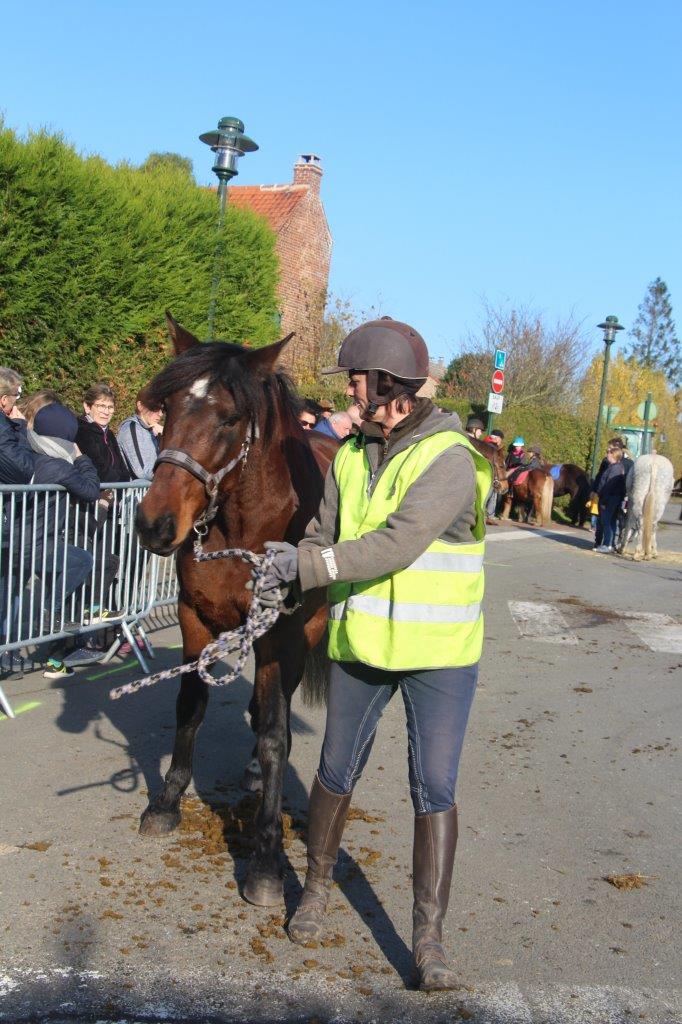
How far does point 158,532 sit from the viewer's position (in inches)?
151

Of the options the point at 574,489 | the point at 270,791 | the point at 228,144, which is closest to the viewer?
the point at 270,791

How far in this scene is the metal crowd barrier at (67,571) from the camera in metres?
6.79

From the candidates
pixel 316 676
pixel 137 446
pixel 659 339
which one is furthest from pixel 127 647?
pixel 659 339

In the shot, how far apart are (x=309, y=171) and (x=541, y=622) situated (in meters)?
27.5

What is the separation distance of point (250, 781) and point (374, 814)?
672 millimetres

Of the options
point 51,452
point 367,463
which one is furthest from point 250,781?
point 51,452

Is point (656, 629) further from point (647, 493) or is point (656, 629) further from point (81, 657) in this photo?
point (647, 493)

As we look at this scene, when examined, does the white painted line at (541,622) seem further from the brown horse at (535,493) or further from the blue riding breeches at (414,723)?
the brown horse at (535,493)

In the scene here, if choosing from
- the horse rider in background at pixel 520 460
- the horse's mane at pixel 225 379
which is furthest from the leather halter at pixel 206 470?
the horse rider in background at pixel 520 460

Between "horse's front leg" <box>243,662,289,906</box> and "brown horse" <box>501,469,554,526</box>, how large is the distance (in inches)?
783

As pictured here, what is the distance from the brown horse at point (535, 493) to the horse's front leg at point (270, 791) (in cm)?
1990

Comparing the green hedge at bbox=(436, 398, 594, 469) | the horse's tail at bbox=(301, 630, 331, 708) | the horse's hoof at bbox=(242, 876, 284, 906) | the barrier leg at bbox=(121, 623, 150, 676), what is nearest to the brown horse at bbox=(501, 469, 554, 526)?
the green hedge at bbox=(436, 398, 594, 469)

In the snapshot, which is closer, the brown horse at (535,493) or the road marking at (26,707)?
the road marking at (26,707)

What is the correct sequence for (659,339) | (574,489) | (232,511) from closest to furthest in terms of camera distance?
(232,511)
(574,489)
(659,339)
